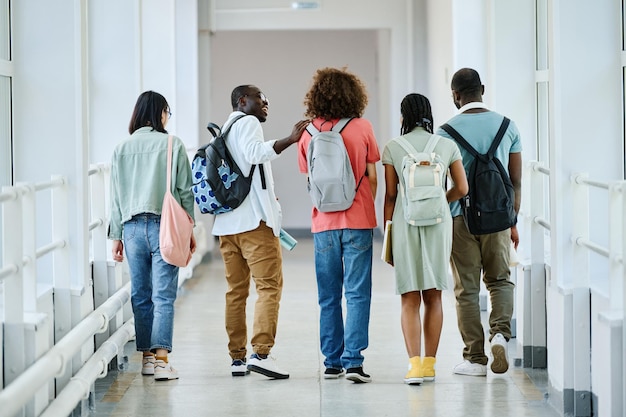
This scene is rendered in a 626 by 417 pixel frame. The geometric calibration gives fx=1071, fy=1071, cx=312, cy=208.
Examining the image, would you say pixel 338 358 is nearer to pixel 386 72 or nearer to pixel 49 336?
pixel 49 336

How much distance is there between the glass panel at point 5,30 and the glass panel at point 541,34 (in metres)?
3.54

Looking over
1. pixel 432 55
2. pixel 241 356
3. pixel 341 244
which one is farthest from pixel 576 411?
pixel 432 55

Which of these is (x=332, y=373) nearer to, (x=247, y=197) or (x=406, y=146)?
(x=247, y=197)

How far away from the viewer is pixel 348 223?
17.1 feet

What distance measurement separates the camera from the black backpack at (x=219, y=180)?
17.6ft

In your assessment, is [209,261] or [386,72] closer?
[209,261]

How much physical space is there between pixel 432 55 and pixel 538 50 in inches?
139

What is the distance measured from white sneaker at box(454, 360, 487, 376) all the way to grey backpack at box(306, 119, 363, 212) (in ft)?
3.74

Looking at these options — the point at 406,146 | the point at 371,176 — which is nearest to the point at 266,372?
the point at 371,176

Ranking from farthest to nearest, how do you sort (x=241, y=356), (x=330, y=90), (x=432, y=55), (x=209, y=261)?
(x=209, y=261) < (x=432, y=55) < (x=241, y=356) < (x=330, y=90)

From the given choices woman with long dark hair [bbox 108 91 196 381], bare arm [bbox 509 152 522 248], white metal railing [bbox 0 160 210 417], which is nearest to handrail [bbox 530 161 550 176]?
bare arm [bbox 509 152 522 248]

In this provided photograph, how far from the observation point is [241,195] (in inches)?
212

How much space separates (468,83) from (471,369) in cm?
149

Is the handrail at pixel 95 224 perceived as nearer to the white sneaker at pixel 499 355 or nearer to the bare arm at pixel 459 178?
the bare arm at pixel 459 178
